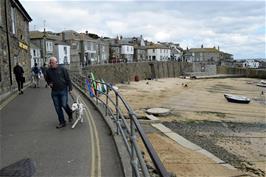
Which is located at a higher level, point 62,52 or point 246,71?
point 62,52

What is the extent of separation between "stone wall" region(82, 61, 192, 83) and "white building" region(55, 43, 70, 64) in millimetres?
17234

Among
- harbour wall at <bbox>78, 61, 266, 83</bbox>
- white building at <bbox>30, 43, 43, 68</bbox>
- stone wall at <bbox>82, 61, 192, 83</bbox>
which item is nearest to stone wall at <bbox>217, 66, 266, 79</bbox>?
harbour wall at <bbox>78, 61, 266, 83</bbox>

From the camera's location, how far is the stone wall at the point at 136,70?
179 feet

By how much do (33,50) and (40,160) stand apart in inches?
2463

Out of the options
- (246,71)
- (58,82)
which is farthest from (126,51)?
(58,82)

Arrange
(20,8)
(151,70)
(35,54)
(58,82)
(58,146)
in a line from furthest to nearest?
(151,70)
(35,54)
(20,8)
(58,82)
(58,146)

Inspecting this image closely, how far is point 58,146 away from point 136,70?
2468 inches

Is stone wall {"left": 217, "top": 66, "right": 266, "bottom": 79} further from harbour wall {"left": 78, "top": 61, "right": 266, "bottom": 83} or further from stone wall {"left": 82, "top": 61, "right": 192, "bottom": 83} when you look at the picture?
stone wall {"left": 82, "top": 61, "right": 192, "bottom": 83}

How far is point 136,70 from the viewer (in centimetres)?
6925

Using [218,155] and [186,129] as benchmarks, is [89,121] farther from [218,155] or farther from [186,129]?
[186,129]

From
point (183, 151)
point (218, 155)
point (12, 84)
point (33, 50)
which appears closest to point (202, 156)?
point (183, 151)

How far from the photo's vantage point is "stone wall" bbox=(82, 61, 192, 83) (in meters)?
54.6

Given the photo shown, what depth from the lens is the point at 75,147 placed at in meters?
6.77

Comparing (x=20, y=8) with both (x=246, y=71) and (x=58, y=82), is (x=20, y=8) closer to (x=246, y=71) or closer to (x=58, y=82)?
(x=58, y=82)
